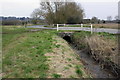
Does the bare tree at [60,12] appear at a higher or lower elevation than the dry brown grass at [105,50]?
higher

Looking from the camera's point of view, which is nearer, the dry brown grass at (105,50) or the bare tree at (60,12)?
the dry brown grass at (105,50)

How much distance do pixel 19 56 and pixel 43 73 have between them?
207 cm

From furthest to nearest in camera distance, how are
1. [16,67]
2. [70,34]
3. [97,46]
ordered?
[70,34]
[97,46]
[16,67]

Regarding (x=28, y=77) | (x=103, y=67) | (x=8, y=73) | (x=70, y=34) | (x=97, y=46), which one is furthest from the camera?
(x=70, y=34)

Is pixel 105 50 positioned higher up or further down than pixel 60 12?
further down

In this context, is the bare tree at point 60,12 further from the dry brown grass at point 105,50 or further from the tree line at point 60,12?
the dry brown grass at point 105,50

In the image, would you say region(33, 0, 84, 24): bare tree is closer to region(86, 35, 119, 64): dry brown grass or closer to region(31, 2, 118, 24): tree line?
region(31, 2, 118, 24): tree line

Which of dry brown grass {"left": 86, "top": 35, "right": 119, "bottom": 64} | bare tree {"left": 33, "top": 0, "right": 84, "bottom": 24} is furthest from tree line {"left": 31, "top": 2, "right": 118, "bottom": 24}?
dry brown grass {"left": 86, "top": 35, "right": 119, "bottom": 64}

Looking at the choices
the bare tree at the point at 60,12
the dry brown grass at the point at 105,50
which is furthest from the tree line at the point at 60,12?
the dry brown grass at the point at 105,50

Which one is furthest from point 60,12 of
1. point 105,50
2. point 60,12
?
point 105,50

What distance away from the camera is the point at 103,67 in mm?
6934

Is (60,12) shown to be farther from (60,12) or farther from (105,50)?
(105,50)

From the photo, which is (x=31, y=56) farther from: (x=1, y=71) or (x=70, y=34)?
(x=70, y=34)

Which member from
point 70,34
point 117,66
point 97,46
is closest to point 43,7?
point 70,34
